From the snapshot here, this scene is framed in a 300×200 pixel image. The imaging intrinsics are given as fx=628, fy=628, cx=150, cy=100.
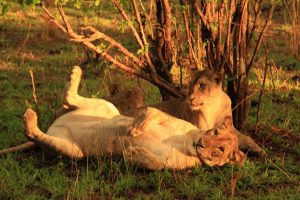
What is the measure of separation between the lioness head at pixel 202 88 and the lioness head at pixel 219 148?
1.81ft

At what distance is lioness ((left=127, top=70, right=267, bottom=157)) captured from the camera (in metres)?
5.30

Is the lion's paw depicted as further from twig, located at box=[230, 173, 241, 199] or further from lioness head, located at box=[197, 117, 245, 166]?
twig, located at box=[230, 173, 241, 199]

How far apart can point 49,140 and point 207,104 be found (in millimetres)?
1391

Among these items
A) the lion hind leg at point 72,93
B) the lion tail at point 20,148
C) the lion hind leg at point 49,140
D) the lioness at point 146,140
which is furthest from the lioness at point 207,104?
the lion tail at point 20,148

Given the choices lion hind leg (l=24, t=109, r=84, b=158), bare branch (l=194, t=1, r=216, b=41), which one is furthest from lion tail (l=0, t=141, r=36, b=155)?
bare branch (l=194, t=1, r=216, b=41)

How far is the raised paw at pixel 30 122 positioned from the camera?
4.70 m

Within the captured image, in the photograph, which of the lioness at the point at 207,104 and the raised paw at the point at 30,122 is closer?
the raised paw at the point at 30,122

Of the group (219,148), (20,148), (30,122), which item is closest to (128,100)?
(20,148)

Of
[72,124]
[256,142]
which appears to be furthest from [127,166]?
[256,142]

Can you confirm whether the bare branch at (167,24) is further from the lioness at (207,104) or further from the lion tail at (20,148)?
the lion tail at (20,148)

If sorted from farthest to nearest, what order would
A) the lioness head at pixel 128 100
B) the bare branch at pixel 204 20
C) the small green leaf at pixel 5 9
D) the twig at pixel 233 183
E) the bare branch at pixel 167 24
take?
the lioness head at pixel 128 100 < the bare branch at pixel 167 24 < the bare branch at pixel 204 20 < the small green leaf at pixel 5 9 < the twig at pixel 233 183

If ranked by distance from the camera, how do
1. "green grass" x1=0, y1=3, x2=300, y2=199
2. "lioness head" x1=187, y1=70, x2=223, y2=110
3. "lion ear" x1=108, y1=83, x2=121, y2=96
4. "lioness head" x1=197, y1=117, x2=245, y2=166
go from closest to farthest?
1. "green grass" x1=0, y1=3, x2=300, y2=199
2. "lioness head" x1=197, y1=117, x2=245, y2=166
3. "lioness head" x1=187, y1=70, x2=223, y2=110
4. "lion ear" x1=108, y1=83, x2=121, y2=96

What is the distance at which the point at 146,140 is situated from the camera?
468 centimetres

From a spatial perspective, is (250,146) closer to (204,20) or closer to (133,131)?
(133,131)
